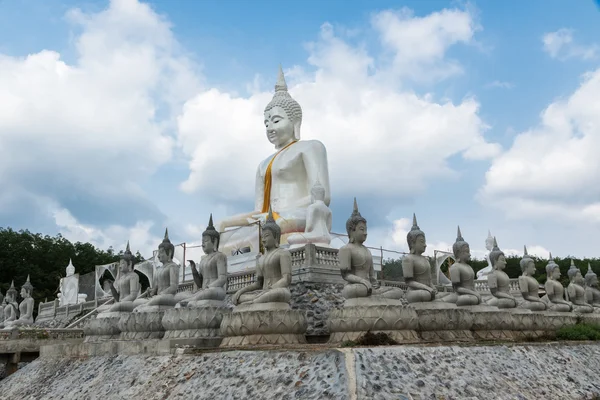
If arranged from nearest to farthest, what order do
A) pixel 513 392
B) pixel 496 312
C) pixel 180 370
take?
pixel 513 392 → pixel 180 370 → pixel 496 312

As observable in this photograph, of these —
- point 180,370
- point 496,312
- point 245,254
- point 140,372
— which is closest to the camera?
point 180,370

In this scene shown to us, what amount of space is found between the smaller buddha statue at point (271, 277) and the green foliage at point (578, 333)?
20.2ft

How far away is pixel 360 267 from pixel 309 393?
327cm

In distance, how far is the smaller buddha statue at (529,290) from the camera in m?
13.3

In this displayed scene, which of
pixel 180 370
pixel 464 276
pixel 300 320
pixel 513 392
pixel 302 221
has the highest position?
pixel 302 221

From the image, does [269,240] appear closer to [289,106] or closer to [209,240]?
[209,240]

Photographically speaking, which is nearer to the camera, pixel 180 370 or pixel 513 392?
pixel 513 392

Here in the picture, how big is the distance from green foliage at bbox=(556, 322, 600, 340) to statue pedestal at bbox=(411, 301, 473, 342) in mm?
2890

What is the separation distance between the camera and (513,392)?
295 inches

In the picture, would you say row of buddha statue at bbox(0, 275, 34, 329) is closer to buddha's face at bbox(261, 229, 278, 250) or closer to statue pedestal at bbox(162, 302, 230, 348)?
statue pedestal at bbox(162, 302, 230, 348)

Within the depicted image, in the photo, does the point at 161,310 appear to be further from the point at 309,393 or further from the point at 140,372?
the point at 309,393

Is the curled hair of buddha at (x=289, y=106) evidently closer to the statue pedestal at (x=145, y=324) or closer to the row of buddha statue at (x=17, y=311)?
the statue pedestal at (x=145, y=324)

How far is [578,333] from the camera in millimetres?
11516

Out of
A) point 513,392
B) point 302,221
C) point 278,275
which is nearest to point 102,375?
point 278,275
